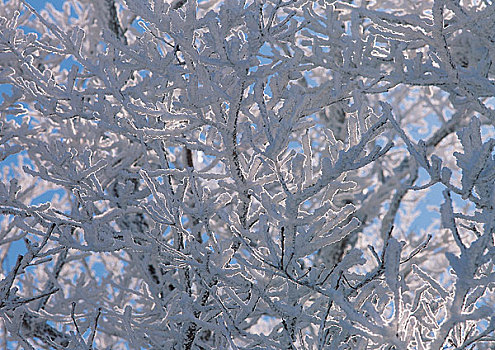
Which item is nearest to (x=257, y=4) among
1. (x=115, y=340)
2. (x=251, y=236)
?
(x=251, y=236)

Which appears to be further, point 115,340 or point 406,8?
point 115,340

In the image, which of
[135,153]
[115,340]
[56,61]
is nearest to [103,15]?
[56,61]

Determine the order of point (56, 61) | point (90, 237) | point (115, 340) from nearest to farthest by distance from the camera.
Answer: point (90, 237) → point (56, 61) → point (115, 340)

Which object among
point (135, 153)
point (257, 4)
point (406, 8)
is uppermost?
point (406, 8)

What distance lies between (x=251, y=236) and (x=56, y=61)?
18.2ft

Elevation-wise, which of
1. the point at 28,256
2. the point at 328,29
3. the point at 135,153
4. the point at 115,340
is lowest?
the point at 115,340

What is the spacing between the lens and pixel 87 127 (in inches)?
183

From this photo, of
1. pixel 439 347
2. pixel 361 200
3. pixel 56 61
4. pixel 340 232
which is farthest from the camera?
pixel 56 61

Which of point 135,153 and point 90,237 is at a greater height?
point 135,153

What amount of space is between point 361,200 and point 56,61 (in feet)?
14.3

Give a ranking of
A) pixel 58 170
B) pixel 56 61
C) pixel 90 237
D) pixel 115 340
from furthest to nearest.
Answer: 1. pixel 115 340
2. pixel 56 61
3. pixel 58 170
4. pixel 90 237

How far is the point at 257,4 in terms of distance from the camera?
2.42 metres

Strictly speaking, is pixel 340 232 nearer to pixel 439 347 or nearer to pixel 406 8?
pixel 439 347

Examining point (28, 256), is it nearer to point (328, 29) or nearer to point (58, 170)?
point (58, 170)
